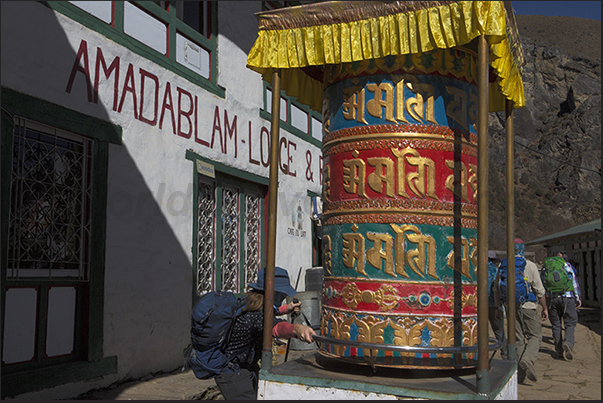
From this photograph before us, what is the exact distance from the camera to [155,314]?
7.43 metres

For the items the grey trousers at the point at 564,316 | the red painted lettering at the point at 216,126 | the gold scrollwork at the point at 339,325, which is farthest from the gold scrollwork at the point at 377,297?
the grey trousers at the point at 564,316

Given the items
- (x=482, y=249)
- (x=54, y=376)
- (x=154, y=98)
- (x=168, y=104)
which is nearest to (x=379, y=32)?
(x=482, y=249)

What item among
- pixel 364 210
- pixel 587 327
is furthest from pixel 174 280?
pixel 587 327

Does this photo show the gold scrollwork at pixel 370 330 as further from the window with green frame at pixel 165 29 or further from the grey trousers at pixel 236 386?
the window with green frame at pixel 165 29

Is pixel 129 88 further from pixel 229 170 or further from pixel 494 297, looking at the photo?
pixel 494 297

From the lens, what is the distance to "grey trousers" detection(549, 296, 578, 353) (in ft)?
32.8

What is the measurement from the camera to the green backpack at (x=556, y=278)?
33.1 ft

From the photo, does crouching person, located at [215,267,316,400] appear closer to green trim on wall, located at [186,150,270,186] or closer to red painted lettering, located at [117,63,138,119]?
red painted lettering, located at [117,63,138,119]

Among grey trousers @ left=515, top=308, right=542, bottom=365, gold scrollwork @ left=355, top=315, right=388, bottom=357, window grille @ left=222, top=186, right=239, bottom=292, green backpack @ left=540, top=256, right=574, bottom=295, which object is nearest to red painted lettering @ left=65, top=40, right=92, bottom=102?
window grille @ left=222, top=186, right=239, bottom=292

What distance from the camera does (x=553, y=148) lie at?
68.6 m

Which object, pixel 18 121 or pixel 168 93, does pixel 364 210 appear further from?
pixel 168 93

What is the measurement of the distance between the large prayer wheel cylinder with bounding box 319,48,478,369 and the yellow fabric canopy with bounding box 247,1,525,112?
0.36 m

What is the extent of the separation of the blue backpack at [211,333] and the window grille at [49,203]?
2.50 meters

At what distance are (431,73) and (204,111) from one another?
477 cm
